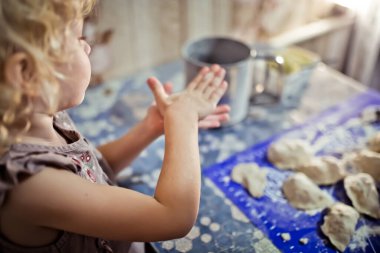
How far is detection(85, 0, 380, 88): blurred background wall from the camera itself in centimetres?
104

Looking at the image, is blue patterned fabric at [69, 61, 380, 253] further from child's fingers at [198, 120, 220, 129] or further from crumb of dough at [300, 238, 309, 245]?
child's fingers at [198, 120, 220, 129]

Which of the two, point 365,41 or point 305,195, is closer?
point 305,195

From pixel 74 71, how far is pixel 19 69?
0.25 ft

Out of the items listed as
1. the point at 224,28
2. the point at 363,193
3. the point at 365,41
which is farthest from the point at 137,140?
the point at 365,41

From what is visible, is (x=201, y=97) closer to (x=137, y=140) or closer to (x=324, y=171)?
(x=137, y=140)

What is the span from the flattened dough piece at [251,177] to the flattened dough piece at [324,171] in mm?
91

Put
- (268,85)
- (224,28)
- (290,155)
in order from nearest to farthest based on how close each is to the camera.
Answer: (290,155)
(268,85)
(224,28)

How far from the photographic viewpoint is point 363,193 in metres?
0.68

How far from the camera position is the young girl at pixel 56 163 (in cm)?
40

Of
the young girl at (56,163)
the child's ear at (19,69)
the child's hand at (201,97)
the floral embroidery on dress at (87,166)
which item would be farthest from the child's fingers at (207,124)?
the child's ear at (19,69)

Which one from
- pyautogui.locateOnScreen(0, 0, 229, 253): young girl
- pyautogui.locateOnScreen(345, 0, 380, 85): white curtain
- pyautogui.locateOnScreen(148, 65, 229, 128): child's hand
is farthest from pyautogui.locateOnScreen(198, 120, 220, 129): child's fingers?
pyautogui.locateOnScreen(345, 0, 380, 85): white curtain

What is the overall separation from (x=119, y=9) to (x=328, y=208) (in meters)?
0.76

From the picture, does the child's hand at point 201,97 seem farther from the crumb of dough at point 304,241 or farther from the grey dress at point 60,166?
the crumb of dough at point 304,241

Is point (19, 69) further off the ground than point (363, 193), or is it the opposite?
point (19, 69)
